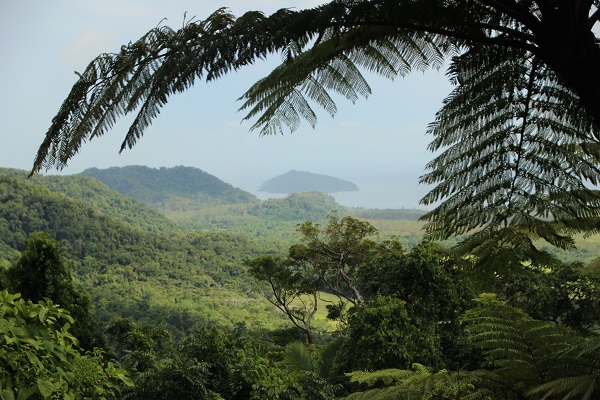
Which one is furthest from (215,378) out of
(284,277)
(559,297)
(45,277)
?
(284,277)

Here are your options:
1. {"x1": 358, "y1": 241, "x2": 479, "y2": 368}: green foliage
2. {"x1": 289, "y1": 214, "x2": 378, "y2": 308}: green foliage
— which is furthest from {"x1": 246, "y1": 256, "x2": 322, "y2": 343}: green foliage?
{"x1": 358, "y1": 241, "x2": 479, "y2": 368}: green foliage

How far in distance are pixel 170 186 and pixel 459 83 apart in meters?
151

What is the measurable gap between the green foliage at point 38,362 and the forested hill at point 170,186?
136222 millimetres

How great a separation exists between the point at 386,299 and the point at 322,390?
2.51 meters

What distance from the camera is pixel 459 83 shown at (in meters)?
1.71

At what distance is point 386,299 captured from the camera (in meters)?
7.07

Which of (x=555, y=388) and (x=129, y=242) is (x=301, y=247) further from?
(x=129, y=242)

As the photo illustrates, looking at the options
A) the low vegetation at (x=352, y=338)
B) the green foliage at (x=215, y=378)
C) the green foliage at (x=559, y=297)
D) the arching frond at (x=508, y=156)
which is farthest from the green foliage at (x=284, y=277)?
the arching frond at (x=508, y=156)

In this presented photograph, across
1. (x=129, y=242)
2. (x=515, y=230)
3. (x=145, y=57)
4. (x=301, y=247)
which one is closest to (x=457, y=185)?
(x=515, y=230)

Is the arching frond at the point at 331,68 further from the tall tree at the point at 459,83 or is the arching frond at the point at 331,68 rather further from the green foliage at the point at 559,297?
the green foliage at the point at 559,297

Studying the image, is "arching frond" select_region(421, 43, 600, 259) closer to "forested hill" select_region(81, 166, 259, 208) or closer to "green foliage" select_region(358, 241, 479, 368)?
"green foliage" select_region(358, 241, 479, 368)

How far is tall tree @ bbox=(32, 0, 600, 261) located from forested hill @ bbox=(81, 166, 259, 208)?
136680mm

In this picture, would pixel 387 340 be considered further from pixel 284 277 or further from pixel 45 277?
pixel 284 277

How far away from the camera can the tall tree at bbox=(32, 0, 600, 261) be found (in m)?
1.28
